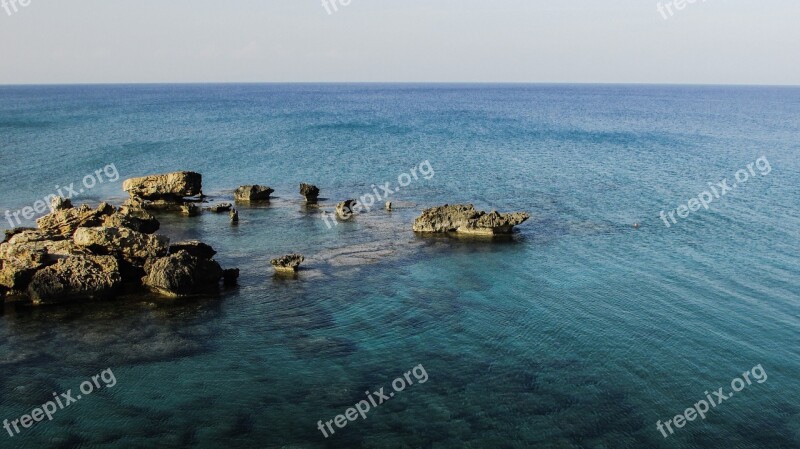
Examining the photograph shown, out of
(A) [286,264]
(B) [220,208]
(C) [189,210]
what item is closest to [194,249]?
(A) [286,264]

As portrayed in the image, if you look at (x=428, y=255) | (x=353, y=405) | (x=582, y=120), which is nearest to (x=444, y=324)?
(x=353, y=405)

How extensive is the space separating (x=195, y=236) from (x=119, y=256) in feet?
38.1

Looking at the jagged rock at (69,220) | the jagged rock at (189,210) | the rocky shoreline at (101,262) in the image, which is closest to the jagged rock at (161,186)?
the jagged rock at (189,210)

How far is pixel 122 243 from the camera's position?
40531 millimetres

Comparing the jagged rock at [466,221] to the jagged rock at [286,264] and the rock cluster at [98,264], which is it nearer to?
the jagged rock at [286,264]

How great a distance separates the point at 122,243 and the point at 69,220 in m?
8.05

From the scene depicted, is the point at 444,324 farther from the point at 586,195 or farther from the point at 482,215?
the point at 586,195

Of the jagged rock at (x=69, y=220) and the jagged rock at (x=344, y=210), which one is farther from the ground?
the jagged rock at (x=69, y=220)

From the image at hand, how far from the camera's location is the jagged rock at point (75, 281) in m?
36.4

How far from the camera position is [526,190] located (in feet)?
240

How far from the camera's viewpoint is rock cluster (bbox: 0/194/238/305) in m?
36.9

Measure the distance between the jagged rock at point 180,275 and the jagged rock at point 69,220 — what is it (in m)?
9.11

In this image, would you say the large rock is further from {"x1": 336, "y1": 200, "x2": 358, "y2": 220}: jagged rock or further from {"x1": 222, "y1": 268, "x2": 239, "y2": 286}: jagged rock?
{"x1": 336, "y1": 200, "x2": 358, "y2": 220}: jagged rock

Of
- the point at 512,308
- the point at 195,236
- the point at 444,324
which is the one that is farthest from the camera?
the point at 195,236
